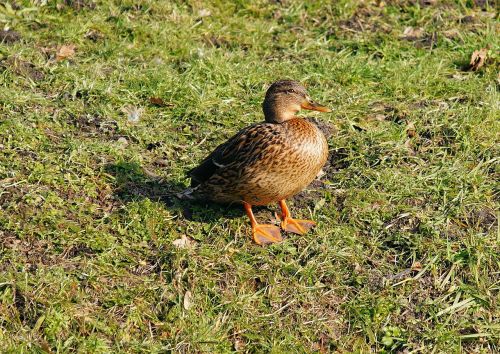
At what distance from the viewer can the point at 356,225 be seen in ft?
18.6

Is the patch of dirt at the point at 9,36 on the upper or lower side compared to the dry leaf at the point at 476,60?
upper

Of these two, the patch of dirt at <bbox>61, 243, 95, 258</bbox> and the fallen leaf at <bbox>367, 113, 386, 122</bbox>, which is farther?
the fallen leaf at <bbox>367, 113, 386, 122</bbox>

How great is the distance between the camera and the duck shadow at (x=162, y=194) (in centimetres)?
568

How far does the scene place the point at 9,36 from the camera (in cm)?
755

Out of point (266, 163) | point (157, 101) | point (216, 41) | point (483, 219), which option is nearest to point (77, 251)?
point (266, 163)

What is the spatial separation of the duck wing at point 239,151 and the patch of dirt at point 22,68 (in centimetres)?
219

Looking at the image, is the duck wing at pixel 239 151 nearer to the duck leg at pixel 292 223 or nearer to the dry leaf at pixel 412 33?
the duck leg at pixel 292 223

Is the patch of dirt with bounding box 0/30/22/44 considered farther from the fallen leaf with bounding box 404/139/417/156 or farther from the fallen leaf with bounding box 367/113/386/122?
the fallen leaf with bounding box 404/139/417/156

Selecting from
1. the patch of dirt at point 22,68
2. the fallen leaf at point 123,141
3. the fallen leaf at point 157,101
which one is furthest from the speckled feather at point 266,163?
the patch of dirt at point 22,68

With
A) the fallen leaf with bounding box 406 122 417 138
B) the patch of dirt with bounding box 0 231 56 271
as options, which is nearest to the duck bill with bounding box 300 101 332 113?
the fallen leaf with bounding box 406 122 417 138

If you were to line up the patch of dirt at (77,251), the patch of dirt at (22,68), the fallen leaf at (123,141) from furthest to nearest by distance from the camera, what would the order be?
the patch of dirt at (22,68) → the fallen leaf at (123,141) → the patch of dirt at (77,251)

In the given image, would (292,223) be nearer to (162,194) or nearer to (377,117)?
(162,194)

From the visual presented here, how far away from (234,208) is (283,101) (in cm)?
82

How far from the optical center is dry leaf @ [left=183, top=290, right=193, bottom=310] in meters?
4.91
